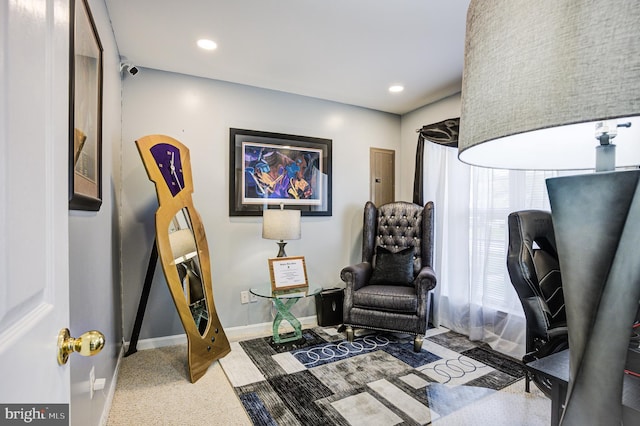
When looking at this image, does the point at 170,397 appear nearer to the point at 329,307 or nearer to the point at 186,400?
the point at 186,400

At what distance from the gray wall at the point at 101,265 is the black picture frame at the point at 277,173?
1025 mm

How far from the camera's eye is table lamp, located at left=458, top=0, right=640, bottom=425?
1.25 ft

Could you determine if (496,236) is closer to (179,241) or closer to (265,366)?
(265,366)

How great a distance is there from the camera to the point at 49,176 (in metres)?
0.58

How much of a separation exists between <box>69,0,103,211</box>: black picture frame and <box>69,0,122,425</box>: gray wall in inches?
5.0

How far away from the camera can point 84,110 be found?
1.44m

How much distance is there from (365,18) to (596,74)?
2.08 metres

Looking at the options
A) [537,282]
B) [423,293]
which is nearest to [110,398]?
[423,293]

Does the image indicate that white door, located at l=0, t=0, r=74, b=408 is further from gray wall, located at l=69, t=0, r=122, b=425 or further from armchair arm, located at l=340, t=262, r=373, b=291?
armchair arm, located at l=340, t=262, r=373, b=291

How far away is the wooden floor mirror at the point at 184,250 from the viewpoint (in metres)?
2.28

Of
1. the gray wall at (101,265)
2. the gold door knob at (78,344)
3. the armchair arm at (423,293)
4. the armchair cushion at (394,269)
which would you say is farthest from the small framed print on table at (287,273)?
the gold door knob at (78,344)

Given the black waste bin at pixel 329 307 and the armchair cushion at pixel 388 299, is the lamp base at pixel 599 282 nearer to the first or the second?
the armchair cushion at pixel 388 299

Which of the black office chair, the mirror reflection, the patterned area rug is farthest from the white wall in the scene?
the black office chair

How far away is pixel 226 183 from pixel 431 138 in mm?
2248
